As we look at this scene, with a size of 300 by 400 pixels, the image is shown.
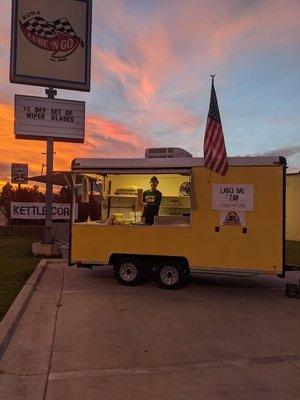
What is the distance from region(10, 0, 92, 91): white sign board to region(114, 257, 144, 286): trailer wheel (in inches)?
333

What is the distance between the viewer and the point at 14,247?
1902cm

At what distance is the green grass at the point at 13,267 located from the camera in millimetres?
9495

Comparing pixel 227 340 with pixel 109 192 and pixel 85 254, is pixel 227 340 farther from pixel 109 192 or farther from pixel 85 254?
pixel 109 192

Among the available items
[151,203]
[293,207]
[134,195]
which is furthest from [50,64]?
[293,207]

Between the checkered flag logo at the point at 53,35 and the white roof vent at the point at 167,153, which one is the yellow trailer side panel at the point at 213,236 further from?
the checkered flag logo at the point at 53,35

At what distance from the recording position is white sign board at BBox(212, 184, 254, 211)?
10680 millimetres

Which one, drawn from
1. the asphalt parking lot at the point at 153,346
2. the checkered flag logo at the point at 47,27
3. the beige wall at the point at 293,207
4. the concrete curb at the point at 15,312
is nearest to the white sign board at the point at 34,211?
the checkered flag logo at the point at 47,27

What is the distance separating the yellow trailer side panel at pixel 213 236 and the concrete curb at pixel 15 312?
4.75 ft

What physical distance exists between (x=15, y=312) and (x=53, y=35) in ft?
40.4

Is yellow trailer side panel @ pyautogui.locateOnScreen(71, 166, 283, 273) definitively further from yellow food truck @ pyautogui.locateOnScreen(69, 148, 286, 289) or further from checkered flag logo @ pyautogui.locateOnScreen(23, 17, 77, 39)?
checkered flag logo @ pyautogui.locateOnScreen(23, 17, 77, 39)

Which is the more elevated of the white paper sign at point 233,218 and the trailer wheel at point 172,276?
the white paper sign at point 233,218

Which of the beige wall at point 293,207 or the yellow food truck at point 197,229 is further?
the beige wall at point 293,207

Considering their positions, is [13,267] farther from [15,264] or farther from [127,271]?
[127,271]

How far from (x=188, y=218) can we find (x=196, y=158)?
138 centimetres
